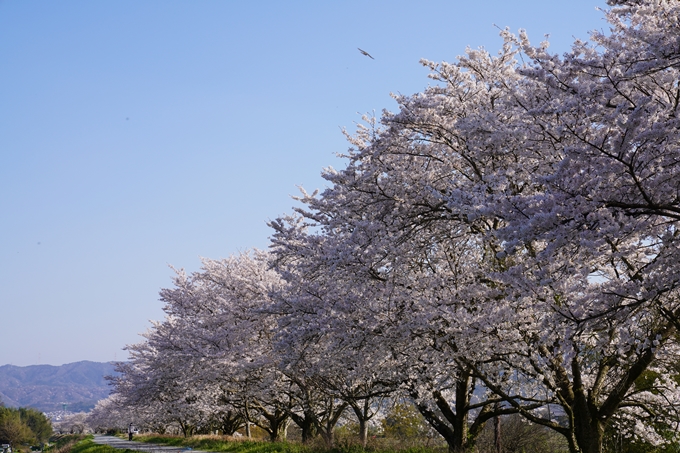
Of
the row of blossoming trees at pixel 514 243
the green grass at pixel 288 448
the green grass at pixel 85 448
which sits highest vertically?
the row of blossoming trees at pixel 514 243

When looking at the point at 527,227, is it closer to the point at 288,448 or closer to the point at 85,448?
the point at 288,448

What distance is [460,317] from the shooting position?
10641mm

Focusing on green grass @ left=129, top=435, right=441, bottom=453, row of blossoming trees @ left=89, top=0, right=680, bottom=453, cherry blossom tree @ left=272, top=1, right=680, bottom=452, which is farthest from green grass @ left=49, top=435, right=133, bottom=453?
cherry blossom tree @ left=272, top=1, right=680, bottom=452

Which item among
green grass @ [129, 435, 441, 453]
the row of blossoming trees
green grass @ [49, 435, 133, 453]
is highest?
the row of blossoming trees

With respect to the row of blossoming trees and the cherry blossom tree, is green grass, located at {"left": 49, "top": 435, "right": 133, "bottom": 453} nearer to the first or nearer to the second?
the row of blossoming trees

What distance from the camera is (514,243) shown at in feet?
22.1

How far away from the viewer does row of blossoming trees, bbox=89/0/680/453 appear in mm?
6680

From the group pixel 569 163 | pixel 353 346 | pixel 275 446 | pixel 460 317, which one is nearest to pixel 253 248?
pixel 275 446

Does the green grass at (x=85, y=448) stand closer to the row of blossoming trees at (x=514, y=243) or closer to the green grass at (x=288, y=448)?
the green grass at (x=288, y=448)

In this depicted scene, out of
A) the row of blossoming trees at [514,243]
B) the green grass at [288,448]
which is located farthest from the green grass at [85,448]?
the row of blossoming trees at [514,243]

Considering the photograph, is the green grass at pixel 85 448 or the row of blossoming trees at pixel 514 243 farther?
the green grass at pixel 85 448

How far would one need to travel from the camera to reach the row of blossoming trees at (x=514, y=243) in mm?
6680

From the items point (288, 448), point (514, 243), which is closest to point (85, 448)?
point (288, 448)

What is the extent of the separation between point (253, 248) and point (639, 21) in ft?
71.0
